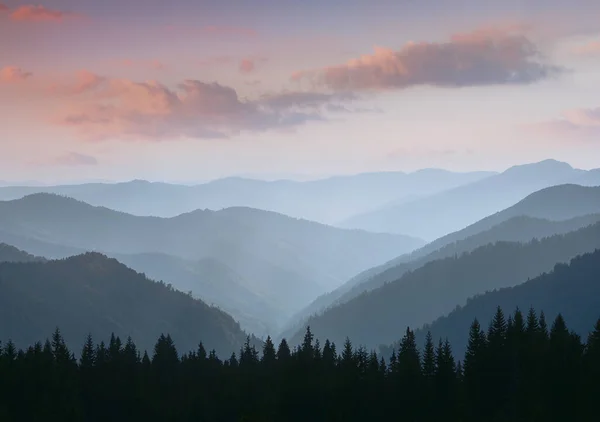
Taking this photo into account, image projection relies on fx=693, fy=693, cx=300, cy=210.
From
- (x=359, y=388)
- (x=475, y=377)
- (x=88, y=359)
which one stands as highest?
(x=88, y=359)

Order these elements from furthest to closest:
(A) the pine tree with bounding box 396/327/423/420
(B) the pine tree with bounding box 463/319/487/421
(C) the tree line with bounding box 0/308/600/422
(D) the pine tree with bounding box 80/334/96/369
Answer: (D) the pine tree with bounding box 80/334/96/369 < (A) the pine tree with bounding box 396/327/423/420 < (B) the pine tree with bounding box 463/319/487/421 < (C) the tree line with bounding box 0/308/600/422

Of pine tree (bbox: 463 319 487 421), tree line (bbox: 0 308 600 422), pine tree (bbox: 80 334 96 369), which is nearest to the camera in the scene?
tree line (bbox: 0 308 600 422)

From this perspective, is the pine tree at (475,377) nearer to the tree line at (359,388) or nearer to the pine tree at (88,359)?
the tree line at (359,388)

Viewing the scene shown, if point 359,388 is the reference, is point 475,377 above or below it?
above

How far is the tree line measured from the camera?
8175cm

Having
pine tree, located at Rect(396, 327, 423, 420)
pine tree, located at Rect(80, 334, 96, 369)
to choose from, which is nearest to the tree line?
pine tree, located at Rect(396, 327, 423, 420)

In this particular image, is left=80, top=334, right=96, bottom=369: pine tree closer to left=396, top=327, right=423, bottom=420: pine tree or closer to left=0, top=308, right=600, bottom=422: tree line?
left=0, top=308, right=600, bottom=422: tree line

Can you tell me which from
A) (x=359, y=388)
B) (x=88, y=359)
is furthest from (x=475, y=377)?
(x=88, y=359)

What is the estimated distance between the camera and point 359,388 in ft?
315

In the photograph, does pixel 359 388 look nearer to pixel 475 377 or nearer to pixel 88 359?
pixel 475 377

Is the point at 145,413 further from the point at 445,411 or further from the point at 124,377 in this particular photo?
the point at 445,411

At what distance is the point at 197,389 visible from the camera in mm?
111000

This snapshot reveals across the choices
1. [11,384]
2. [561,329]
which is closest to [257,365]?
[11,384]

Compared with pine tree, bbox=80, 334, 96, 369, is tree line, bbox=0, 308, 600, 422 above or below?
below
